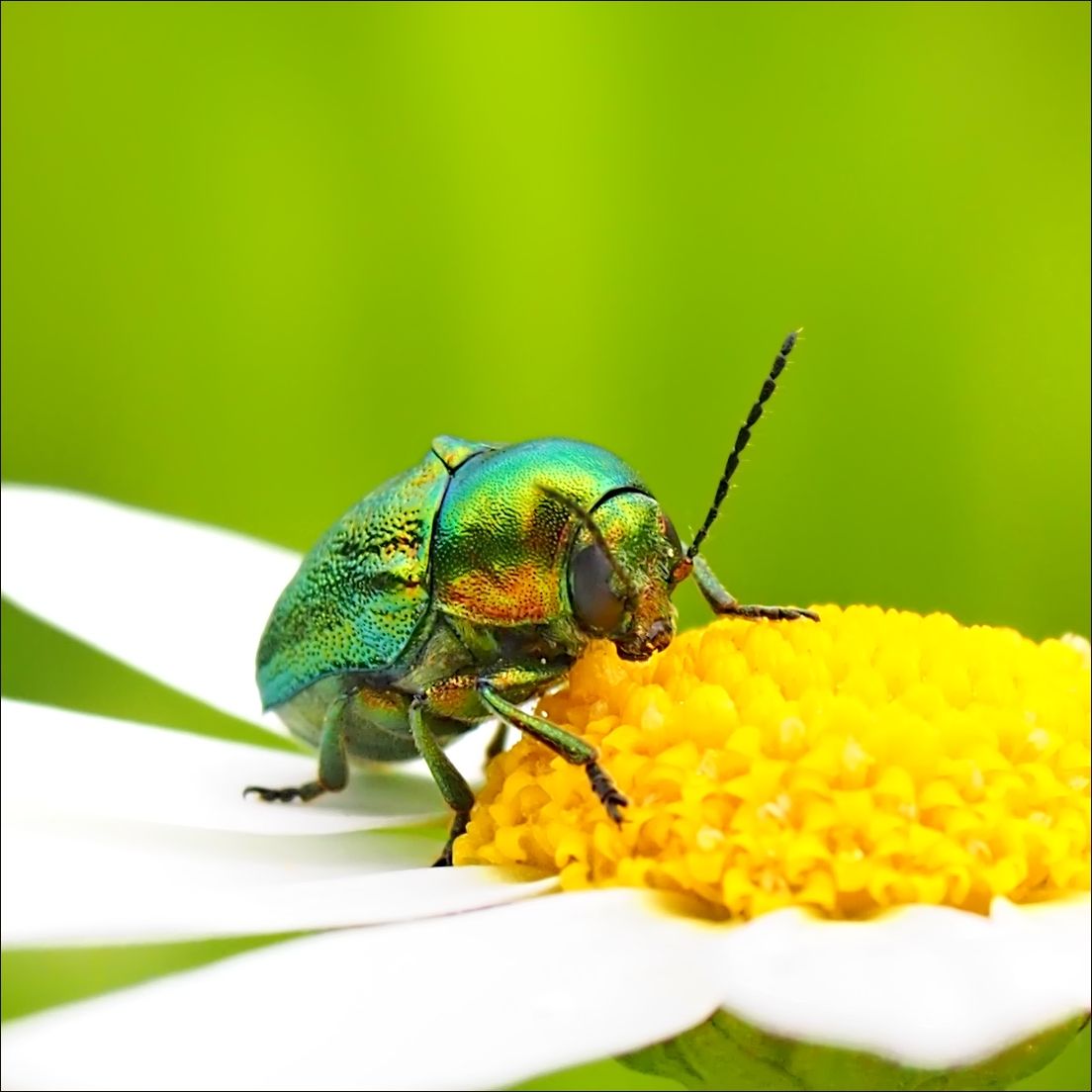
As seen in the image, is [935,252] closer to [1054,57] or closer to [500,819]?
[1054,57]

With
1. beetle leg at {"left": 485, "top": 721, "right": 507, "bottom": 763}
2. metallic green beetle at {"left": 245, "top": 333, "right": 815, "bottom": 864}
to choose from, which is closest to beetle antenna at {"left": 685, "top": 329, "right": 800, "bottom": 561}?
metallic green beetle at {"left": 245, "top": 333, "right": 815, "bottom": 864}

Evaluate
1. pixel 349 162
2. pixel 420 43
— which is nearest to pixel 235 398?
pixel 349 162

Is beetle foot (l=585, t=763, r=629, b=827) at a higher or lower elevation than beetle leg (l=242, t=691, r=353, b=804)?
higher

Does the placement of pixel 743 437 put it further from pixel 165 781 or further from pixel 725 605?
pixel 165 781

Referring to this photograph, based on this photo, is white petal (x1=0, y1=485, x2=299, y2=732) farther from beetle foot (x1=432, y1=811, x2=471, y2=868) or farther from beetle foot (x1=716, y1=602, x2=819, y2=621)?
beetle foot (x1=716, y1=602, x2=819, y2=621)

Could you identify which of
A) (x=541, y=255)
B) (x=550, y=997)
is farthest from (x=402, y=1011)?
(x=541, y=255)

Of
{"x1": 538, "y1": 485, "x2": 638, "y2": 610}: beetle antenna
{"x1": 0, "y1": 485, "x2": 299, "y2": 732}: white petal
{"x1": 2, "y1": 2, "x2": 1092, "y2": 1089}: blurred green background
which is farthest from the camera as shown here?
{"x1": 2, "y1": 2, "x2": 1092, "y2": 1089}: blurred green background
